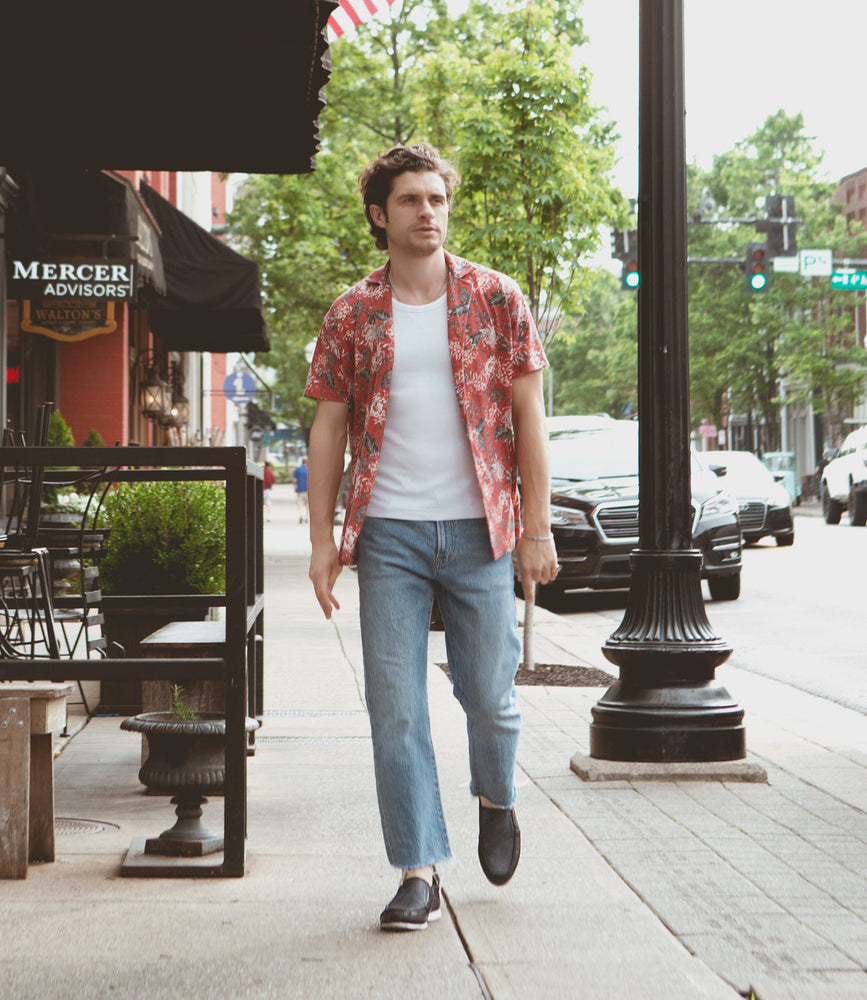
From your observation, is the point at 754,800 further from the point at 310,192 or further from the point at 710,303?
the point at 710,303

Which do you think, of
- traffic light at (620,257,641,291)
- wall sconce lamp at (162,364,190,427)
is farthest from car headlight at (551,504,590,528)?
traffic light at (620,257,641,291)

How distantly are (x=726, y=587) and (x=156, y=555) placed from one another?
348 inches

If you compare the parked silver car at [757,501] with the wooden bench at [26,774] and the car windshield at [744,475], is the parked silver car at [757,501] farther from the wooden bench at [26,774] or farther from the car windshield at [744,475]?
the wooden bench at [26,774]

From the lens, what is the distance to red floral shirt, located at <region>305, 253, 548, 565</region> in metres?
3.76

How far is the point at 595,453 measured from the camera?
1616 centimetres

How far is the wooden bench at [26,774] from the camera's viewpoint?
4098mm

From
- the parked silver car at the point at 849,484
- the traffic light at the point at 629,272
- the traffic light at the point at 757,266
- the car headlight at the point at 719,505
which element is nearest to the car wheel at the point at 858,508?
the parked silver car at the point at 849,484

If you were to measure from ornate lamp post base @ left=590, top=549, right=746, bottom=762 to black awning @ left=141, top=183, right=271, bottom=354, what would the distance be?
34.1 ft

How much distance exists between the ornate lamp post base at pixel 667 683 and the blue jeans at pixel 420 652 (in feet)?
6.35

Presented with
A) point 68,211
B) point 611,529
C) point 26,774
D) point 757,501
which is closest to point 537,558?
point 26,774

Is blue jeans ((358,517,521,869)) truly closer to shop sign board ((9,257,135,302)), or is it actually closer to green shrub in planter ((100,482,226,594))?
green shrub in planter ((100,482,226,594))

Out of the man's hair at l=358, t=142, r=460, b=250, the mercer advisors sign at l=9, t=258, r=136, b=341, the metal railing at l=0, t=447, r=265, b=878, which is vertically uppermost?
the mercer advisors sign at l=9, t=258, r=136, b=341

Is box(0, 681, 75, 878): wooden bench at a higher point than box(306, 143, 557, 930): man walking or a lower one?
lower

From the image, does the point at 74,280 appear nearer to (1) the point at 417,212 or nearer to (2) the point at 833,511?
(1) the point at 417,212
